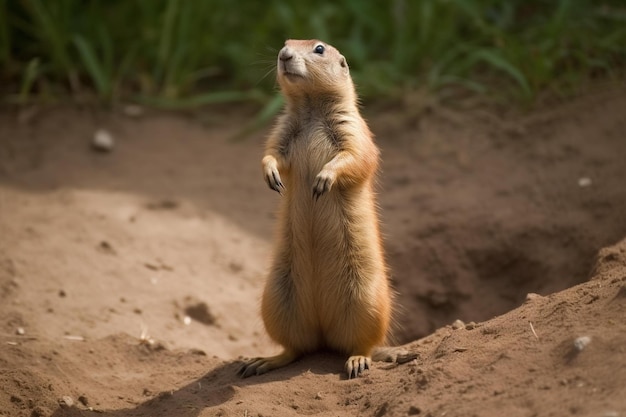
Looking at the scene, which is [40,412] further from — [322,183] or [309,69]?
[309,69]

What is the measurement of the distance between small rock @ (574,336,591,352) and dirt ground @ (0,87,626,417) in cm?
1

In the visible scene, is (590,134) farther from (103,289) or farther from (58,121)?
(58,121)

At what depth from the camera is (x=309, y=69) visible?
4.89 metres

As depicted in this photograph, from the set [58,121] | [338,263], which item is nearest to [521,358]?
[338,263]

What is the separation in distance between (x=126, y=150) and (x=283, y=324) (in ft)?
11.2

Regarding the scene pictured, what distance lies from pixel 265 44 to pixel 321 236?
4151 mm

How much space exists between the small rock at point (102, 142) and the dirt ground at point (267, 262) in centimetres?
5

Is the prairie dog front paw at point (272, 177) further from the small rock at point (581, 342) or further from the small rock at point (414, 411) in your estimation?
the small rock at point (581, 342)

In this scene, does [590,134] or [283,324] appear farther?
[590,134]

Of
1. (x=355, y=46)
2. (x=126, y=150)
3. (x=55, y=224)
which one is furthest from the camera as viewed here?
(x=355, y=46)

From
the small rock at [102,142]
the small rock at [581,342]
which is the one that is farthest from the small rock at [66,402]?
the small rock at [102,142]

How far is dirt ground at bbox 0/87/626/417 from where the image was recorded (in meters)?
3.84

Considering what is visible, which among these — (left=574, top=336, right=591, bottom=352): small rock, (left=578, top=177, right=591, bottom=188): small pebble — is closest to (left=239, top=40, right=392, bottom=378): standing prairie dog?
(left=574, top=336, right=591, bottom=352): small rock

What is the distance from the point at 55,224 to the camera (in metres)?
6.41
